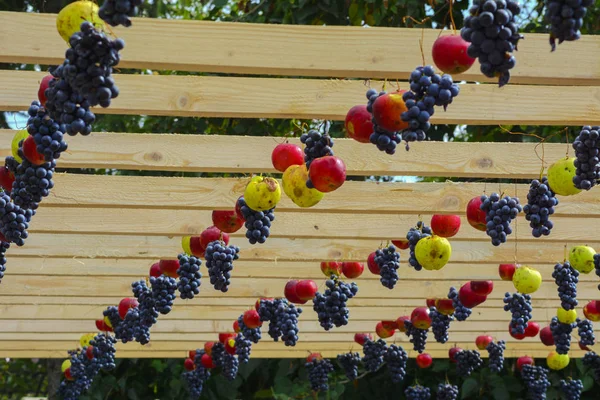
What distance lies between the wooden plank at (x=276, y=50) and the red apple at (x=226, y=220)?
992 millimetres

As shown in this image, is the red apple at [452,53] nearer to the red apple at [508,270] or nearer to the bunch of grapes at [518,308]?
the red apple at [508,270]

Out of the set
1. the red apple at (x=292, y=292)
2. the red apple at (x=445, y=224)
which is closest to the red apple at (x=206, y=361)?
the red apple at (x=292, y=292)

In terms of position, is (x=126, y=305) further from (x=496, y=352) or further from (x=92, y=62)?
(x=92, y=62)

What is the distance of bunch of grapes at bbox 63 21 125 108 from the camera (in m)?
1.79

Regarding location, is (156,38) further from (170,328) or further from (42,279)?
(170,328)

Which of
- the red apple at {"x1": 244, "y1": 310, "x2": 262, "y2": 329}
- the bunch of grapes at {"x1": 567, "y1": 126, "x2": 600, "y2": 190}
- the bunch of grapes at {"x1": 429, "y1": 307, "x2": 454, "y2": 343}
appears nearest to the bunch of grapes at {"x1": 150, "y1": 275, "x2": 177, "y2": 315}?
the red apple at {"x1": 244, "y1": 310, "x2": 262, "y2": 329}

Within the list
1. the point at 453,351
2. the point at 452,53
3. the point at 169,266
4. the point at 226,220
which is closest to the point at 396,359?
the point at 453,351

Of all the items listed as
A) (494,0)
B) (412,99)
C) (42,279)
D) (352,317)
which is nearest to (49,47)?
(412,99)

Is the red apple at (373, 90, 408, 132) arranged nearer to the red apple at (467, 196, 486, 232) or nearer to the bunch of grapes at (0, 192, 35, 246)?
the red apple at (467, 196, 486, 232)

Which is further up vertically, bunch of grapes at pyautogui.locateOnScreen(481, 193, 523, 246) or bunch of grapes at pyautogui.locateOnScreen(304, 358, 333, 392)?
bunch of grapes at pyautogui.locateOnScreen(304, 358, 333, 392)

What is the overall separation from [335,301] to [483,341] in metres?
2.49

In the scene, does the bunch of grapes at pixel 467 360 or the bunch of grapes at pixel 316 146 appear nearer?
the bunch of grapes at pixel 316 146

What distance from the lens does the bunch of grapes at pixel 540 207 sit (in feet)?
9.99

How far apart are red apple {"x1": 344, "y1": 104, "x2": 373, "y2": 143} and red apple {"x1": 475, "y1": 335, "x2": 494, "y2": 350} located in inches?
176
